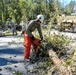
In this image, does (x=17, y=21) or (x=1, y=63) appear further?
(x=17, y=21)

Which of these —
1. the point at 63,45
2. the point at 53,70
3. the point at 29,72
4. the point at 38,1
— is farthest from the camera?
the point at 38,1

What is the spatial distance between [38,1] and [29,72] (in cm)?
4443

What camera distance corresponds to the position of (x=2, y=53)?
1062 cm

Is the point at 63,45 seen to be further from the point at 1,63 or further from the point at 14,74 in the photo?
the point at 14,74

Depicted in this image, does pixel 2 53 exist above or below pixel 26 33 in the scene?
below

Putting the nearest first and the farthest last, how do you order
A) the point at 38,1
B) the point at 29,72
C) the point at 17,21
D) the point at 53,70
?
the point at 53,70
the point at 29,72
the point at 17,21
the point at 38,1

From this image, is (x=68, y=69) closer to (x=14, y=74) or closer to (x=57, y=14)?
(x=14, y=74)

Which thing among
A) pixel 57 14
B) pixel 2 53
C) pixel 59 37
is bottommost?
pixel 2 53

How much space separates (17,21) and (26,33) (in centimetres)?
3273

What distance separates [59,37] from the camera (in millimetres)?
10438

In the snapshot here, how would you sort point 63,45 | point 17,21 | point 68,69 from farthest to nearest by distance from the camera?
1. point 17,21
2. point 63,45
3. point 68,69

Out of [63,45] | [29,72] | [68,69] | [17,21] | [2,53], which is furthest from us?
[17,21]

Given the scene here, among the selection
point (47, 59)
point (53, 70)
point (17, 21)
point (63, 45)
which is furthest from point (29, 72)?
point (17, 21)

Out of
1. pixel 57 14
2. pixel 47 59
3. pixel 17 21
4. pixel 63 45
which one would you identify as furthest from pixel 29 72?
pixel 17 21
